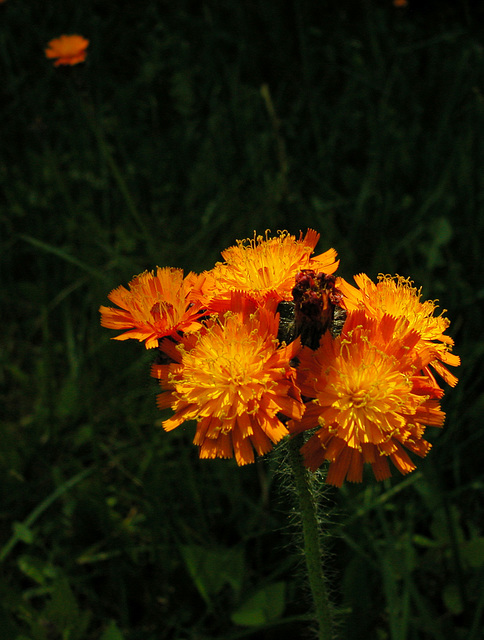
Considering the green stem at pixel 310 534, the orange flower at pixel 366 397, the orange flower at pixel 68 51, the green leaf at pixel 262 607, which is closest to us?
the orange flower at pixel 366 397

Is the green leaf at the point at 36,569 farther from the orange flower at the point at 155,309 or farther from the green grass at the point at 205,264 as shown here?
the orange flower at the point at 155,309

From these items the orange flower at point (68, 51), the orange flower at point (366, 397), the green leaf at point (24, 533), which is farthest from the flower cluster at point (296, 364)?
the orange flower at point (68, 51)

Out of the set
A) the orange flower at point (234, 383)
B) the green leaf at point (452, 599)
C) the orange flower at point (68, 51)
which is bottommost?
the green leaf at point (452, 599)

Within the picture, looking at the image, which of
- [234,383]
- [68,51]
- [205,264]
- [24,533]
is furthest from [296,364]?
[68,51]

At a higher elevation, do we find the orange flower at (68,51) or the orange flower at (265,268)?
the orange flower at (68,51)

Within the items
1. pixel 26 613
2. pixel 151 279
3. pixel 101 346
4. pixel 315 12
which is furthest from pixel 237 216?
pixel 315 12

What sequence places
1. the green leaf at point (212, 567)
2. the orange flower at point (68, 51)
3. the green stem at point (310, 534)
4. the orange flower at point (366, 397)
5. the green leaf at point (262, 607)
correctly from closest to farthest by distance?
the orange flower at point (366, 397)
the green stem at point (310, 534)
the green leaf at point (262, 607)
the green leaf at point (212, 567)
the orange flower at point (68, 51)

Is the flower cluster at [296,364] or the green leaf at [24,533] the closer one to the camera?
the flower cluster at [296,364]

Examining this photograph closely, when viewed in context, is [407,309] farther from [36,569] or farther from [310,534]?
[36,569]
